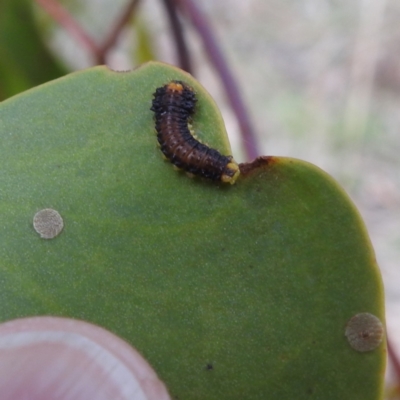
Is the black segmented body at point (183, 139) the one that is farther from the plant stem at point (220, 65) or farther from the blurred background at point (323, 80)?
the blurred background at point (323, 80)

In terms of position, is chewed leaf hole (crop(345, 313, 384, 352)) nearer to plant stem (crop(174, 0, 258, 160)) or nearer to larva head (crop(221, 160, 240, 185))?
larva head (crop(221, 160, 240, 185))

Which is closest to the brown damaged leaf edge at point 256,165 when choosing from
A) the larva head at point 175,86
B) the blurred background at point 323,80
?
the larva head at point 175,86

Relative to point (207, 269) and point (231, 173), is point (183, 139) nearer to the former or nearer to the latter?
point (231, 173)

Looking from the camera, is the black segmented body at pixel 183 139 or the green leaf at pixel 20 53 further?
the green leaf at pixel 20 53

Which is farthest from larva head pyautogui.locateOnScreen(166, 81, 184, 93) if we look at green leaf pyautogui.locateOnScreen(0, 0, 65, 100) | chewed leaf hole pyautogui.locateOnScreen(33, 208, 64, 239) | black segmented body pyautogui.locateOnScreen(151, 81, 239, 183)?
A: green leaf pyautogui.locateOnScreen(0, 0, 65, 100)

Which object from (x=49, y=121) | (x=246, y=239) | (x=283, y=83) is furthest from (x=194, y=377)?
(x=283, y=83)

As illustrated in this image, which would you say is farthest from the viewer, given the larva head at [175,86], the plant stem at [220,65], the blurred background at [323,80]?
the blurred background at [323,80]

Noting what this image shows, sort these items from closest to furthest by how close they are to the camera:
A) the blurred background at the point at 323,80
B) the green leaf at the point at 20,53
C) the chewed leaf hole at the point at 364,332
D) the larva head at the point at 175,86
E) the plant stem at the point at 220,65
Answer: the chewed leaf hole at the point at 364,332 < the larva head at the point at 175,86 < the plant stem at the point at 220,65 < the green leaf at the point at 20,53 < the blurred background at the point at 323,80

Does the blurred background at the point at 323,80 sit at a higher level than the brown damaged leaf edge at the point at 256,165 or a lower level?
higher
